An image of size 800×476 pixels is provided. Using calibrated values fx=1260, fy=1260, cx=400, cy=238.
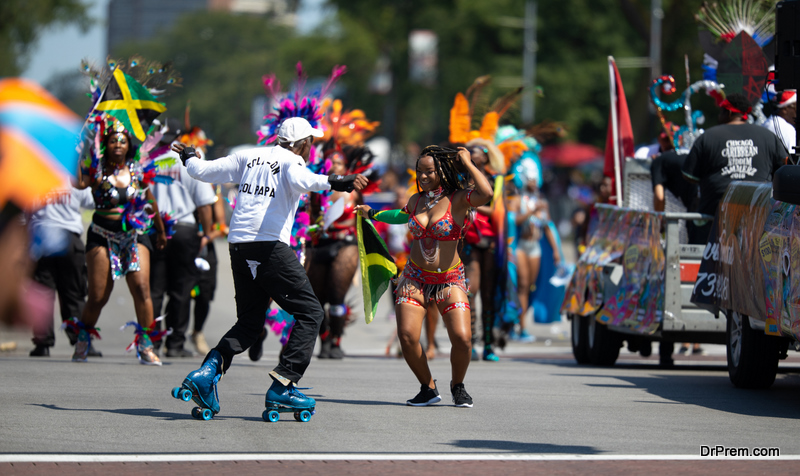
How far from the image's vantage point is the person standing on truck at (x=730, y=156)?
10.5m

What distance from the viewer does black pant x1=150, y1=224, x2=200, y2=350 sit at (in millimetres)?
11984

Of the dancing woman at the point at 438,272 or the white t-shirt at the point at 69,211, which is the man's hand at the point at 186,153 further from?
the white t-shirt at the point at 69,211

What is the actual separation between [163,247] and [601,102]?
42883mm

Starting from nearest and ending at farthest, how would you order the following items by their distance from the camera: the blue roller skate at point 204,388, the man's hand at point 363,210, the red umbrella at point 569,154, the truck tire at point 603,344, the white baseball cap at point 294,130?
the blue roller skate at point 204,388 → the white baseball cap at point 294,130 → the man's hand at point 363,210 → the truck tire at point 603,344 → the red umbrella at point 569,154

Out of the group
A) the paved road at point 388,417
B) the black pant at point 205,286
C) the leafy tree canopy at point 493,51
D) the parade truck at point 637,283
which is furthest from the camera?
the leafy tree canopy at point 493,51

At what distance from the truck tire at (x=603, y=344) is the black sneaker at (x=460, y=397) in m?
3.70

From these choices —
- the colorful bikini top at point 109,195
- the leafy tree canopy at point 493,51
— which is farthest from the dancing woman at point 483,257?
the leafy tree canopy at point 493,51

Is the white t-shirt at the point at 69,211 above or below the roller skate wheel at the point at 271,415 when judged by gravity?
above

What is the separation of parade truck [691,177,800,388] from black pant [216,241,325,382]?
303 cm

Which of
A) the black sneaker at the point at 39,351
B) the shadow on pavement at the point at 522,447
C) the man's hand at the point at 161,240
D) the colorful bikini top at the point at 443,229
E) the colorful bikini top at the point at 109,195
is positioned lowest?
the black sneaker at the point at 39,351

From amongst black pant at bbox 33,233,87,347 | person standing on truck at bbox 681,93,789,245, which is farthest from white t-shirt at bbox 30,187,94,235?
person standing on truck at bbox 681,93,789,245

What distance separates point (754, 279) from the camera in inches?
349

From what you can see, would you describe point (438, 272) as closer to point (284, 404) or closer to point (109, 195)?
point (284, 404)

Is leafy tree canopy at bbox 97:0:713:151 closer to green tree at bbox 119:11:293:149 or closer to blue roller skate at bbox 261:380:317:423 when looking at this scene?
blue roller skate at bbox 261:380:317:423
